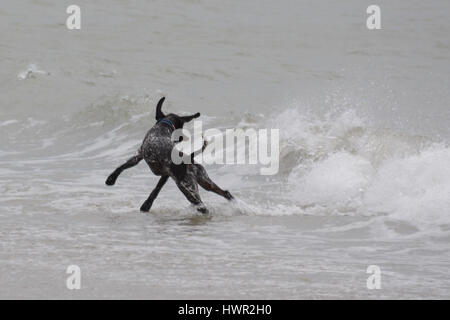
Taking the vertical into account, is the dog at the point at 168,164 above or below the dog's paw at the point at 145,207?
above

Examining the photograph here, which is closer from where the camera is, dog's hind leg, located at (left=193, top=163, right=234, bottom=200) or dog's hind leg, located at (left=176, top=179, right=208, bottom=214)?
dog's hind leg, located at (left=176, top=179, right=208, bottom=214)

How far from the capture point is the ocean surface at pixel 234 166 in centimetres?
709

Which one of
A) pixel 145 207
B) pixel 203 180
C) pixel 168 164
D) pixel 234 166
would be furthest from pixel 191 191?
pixel 234 166

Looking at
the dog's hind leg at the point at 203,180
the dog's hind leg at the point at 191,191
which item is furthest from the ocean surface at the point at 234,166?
the dog's hind leg at the point at 203,180

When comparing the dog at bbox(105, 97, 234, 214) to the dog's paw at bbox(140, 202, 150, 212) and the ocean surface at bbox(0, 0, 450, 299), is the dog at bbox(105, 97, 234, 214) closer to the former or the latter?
the dog's paw at bbox(140, 202, 150, 212)

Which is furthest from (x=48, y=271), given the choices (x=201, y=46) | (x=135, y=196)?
(x=201, y=46)

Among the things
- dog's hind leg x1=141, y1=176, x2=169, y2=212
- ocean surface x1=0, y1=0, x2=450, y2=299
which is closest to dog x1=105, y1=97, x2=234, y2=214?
dog's hind leg x1=141, y1=176, x2=169, y2=212

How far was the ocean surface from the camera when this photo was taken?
709cm

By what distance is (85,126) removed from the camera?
19734 millimetres

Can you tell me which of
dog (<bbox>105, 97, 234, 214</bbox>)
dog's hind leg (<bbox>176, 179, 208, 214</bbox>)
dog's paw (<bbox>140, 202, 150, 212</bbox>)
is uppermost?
dog (<bbox>105, 97, 234, 214</bbox>)

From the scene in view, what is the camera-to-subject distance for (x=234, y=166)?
1487 cm

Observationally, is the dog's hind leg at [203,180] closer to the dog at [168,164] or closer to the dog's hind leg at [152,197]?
the dog at [168,164]
